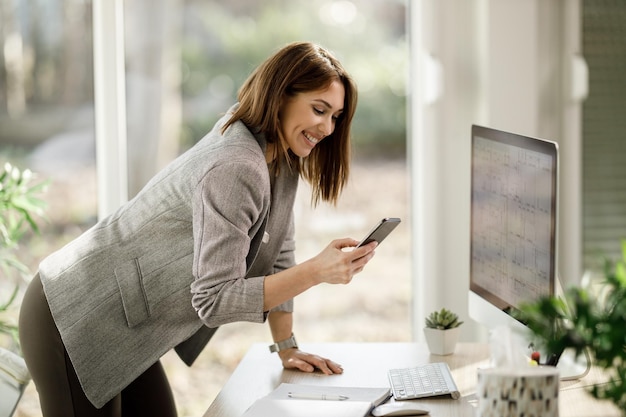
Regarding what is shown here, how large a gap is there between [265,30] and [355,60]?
0.31 m

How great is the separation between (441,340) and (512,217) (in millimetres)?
400

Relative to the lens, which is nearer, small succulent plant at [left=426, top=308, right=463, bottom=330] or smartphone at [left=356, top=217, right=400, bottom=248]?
smartphone at [left=356, top=217, right=400, bottom=248]

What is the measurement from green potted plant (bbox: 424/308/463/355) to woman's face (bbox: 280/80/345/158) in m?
0.50

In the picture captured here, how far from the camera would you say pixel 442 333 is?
1.98 meters

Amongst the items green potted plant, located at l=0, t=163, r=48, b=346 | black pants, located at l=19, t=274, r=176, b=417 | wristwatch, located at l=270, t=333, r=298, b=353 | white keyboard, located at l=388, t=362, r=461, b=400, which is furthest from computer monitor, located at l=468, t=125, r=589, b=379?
green potted plant, located at l=0, t=163, r=48, b=346

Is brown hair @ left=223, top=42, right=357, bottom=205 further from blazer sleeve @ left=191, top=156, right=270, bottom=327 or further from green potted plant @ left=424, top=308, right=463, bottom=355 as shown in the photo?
green potted plant @ left=424, top=308, right=463, bottom=355

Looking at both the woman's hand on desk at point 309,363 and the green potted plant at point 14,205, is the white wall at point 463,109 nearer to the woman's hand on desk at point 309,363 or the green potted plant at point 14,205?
the woman's hand on desk at point 309,363

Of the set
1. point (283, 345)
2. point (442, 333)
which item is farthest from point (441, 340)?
point (283, 345)

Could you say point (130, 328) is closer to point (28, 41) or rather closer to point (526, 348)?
point (526, 348)

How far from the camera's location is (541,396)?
120 cm

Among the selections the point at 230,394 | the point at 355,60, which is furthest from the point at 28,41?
the point at 230,394

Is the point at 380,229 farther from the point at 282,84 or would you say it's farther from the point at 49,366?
the point at 49,366

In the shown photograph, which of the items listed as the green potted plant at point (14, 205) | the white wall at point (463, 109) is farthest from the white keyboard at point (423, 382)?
the green potted plant at point (14, 205)

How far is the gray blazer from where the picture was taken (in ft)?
5.58
